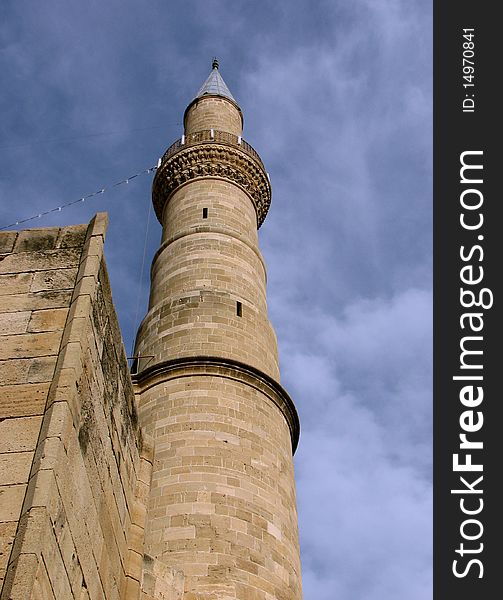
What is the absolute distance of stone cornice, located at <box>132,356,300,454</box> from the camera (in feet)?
32.1

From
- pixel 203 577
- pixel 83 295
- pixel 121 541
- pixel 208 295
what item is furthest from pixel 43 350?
pixel 208 295

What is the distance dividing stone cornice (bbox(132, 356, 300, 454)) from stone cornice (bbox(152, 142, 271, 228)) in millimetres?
4839

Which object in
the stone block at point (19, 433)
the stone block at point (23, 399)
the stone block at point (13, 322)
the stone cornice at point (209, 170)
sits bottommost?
the stone block at point (19, 433)

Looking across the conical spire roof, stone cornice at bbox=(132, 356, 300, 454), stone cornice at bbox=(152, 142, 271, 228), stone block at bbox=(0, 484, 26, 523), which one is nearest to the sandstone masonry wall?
stone block at bbox=(0, 484, 26, 523)

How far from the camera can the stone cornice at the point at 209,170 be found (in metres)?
13.9

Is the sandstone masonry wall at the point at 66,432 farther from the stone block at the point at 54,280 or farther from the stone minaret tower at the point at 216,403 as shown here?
the stone minaret tower at the point at 216,403

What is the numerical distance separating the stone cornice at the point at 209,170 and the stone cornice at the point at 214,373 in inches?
191

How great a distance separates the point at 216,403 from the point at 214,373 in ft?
1.61

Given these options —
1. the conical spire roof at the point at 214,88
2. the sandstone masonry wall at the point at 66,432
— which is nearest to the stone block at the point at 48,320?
the sandstone masonry wall at the point at 66,432

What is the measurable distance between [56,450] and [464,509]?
4.80 m

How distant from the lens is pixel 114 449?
5492 millimetres

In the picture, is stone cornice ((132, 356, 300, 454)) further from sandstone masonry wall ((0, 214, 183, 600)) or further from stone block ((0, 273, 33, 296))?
stone block ((0, 273, 33, 296))

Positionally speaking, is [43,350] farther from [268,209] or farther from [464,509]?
[268,209]

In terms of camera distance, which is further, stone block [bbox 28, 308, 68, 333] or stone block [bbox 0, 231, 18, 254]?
stone block [bbox 0, 231, 18, 254]
